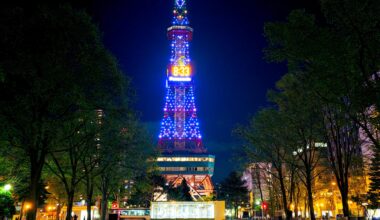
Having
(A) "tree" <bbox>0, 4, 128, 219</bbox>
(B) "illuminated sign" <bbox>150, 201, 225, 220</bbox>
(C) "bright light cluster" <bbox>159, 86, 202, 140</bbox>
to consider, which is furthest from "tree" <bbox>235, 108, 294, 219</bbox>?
(C) "bright light cluster" <bbox>159, 86, 202, 140</bbox>

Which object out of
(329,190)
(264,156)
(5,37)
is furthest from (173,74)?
(5,37)

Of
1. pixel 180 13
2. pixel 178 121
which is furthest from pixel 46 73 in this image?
pixel 180 13

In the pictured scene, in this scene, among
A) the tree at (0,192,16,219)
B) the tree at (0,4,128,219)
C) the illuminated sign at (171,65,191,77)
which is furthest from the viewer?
the illuminated sign at (171,65,191,77)

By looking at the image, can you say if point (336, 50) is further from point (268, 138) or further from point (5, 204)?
point (5, 204)

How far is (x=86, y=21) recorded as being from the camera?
1962 cm

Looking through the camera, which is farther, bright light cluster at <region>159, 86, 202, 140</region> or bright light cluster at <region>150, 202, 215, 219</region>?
bright light cluster at <region>159, 86, 202, 140</region>

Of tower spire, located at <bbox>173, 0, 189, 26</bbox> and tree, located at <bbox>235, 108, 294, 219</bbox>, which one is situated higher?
tower spire, located at <bbox>173, 0, 189, 26</bbox>

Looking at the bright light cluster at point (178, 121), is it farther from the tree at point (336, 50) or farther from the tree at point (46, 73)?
the tree at point (336, 50)

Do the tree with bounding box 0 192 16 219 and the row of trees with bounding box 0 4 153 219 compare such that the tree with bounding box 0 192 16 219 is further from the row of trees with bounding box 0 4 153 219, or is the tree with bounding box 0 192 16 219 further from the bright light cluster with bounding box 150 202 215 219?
the bright light cluster with bounding box 150 202 215 219

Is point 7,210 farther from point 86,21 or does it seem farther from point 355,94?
point 355,94

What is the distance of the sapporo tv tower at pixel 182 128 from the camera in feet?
401

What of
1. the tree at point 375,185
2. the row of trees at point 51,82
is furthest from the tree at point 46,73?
the tree at point 375,185

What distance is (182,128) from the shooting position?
122 meters

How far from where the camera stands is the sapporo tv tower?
122 meters
